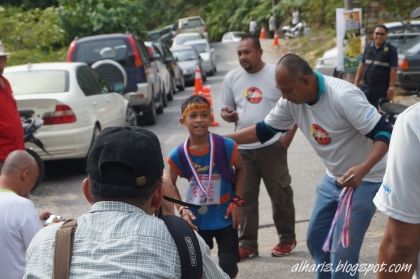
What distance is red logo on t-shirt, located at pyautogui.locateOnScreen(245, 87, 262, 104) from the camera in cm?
648

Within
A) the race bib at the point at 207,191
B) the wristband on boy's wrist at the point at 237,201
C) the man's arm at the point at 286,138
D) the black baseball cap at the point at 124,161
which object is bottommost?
the man's arm at the point at 286,138

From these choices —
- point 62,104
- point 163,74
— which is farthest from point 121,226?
point 163,74

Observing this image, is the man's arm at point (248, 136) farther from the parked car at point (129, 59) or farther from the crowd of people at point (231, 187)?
the parked car at point (129, 59)

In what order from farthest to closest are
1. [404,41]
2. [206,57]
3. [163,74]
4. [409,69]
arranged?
[206,57]
[163,74]
[404,41]
[409,69]

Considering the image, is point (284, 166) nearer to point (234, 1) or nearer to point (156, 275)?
point (156, 275)

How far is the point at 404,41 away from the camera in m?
17.5

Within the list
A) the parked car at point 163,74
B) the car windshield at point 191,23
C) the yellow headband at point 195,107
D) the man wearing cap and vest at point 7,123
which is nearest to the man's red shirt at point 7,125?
the man wearing cap and vest at point 7,123

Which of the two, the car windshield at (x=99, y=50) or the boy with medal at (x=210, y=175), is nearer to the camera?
the boy with medal at (x=210, y=175)

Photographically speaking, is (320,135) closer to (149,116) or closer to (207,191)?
(207,191)

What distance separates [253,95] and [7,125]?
83.3 inches

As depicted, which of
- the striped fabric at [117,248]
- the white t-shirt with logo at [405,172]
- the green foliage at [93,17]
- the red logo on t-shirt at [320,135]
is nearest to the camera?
the striped fabric at [117,248]

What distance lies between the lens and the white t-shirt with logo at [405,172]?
103 inches

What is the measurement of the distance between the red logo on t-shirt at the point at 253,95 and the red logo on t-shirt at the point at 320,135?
1816mm

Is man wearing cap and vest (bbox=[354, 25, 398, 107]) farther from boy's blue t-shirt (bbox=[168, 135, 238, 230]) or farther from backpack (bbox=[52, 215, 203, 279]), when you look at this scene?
backpack (bbox=[52, 215, 203, 279])
